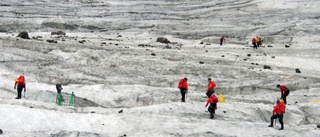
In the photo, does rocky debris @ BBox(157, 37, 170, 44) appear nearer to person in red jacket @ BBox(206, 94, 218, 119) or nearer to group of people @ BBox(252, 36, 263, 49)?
group of people @ BBox(252, 36, 263, 49)

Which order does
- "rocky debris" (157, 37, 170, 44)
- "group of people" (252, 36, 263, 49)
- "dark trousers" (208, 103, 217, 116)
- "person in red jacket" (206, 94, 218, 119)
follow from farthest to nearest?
"rocky debris" (157, 37, 170, 44), "group of people" (252, 36, 263, 49), "dark trousers" (208, 103, 217, 116), "person in red jacket" (206, 94, 218, 119)

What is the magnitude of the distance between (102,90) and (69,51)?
39.5 feet

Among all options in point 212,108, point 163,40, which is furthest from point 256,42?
point 212,108

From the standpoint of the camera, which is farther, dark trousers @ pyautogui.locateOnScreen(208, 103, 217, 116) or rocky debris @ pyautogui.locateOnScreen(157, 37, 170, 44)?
rocky debris @ pyautogui.locateOnScreen(157, 37, 170, 44)

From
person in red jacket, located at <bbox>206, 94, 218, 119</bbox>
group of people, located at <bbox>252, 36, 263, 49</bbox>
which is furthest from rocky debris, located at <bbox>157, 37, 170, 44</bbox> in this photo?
person in red jacket, located at <bbox>206, 94, 218, 119</bbox>

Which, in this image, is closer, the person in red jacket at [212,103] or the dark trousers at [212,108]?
the person in red jacket at [212,103]

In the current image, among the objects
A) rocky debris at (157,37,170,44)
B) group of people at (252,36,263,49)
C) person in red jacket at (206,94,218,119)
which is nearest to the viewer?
person in red jacket at (206,94,218,119)

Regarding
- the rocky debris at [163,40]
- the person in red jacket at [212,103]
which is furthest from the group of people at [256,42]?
the person in red jacket at [212,103]

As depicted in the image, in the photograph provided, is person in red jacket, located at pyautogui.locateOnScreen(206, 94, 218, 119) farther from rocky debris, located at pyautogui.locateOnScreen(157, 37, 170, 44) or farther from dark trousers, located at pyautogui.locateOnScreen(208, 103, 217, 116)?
rocky debris, located at pyautogui.locateOnScreen(157, 37, 170, 44)

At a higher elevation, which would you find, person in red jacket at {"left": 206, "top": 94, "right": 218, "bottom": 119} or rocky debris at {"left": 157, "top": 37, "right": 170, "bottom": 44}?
rocky debris at {"left": 157, "top": 37, "right": 170, "bottom": 44}

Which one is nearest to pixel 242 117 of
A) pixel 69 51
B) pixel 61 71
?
pixel 61 71

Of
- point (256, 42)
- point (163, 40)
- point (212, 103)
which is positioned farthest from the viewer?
point (163, 40)

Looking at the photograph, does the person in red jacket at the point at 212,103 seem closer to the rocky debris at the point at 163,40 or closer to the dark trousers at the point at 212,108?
the dark trousers at the point at 212,108

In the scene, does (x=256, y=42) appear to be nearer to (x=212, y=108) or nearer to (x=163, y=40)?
(x=163, y=40)
